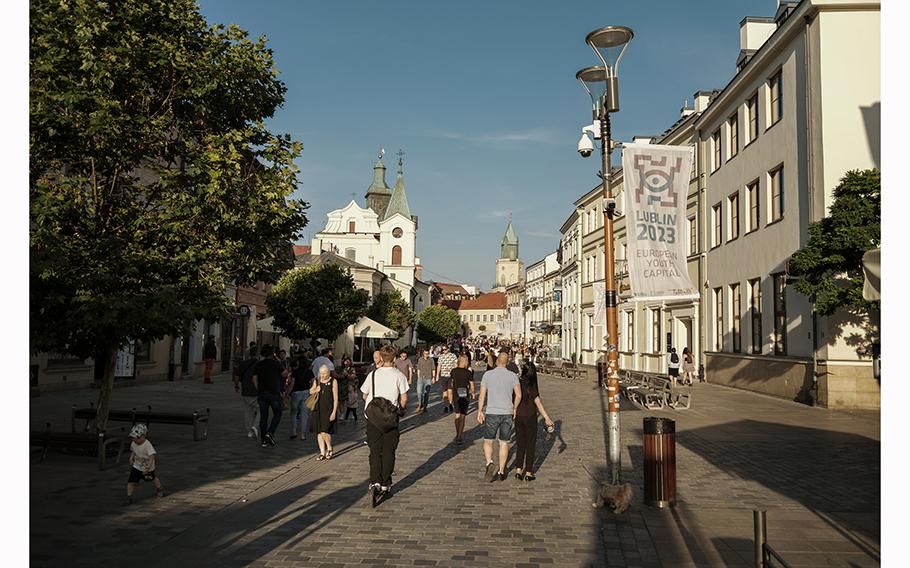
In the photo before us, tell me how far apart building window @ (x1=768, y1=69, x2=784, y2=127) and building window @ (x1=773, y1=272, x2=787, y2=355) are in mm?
5332

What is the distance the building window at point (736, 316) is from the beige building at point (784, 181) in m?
0.04

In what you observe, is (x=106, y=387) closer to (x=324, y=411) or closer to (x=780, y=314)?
(x=324, y=411)

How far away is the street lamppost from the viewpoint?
873 centimetres

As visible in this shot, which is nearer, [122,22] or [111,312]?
[111,312]

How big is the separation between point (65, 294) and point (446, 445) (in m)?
7.02

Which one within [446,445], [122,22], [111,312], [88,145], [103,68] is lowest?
[446,445]

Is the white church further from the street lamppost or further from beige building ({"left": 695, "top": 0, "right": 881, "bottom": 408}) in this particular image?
the street lamppost

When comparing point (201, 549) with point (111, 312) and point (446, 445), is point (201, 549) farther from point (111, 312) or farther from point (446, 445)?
point (446, 445)

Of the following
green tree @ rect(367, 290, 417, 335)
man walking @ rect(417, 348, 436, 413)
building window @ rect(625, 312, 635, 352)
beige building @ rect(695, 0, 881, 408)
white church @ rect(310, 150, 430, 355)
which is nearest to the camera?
man walking @ rect(417, 348, 436, 413)

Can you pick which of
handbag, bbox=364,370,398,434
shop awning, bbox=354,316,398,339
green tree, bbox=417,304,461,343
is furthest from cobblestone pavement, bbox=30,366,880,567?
green tree, bbox=417,304,461,343

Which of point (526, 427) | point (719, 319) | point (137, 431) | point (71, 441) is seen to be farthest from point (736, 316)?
point (137, 431)

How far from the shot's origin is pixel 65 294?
10.3m

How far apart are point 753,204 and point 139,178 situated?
21317 mm

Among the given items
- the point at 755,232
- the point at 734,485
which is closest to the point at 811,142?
the point at 755,232
